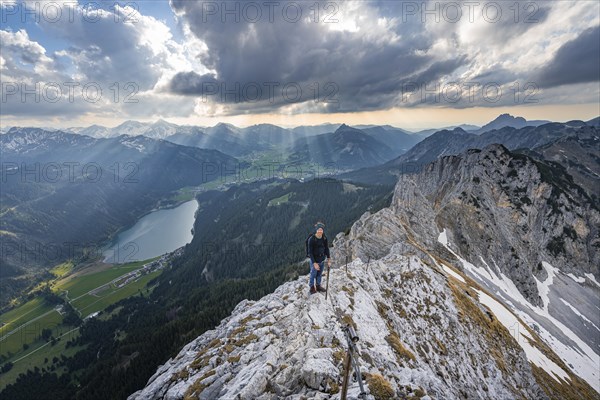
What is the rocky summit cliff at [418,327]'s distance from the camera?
16.1 metres

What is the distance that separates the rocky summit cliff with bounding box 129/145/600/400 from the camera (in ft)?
52.9

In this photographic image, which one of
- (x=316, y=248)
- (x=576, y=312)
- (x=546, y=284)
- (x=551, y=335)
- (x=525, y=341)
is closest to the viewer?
(x=316, y=248)

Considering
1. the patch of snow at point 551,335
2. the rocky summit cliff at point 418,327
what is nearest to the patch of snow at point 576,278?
the rocky summit cliff at point 418,327

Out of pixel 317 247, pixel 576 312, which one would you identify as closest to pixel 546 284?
pixel 576 312

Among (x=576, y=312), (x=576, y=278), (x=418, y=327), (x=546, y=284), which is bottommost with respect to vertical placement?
(x=576, y=312)

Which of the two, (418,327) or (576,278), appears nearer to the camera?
(418,327)

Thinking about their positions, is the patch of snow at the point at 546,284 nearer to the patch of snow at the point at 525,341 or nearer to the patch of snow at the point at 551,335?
the patch of snow at the point at 551,335

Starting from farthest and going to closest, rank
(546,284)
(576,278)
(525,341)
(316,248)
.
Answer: (576,278), (546,284), (525,341), (316,248)

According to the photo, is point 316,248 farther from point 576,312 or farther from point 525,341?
point 576,312

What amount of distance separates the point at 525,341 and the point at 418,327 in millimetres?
34825

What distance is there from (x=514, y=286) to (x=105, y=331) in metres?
192

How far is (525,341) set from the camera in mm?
47219

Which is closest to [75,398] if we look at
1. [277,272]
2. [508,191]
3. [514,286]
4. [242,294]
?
[242,294]

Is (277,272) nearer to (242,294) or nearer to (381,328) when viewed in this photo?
(242,294)
